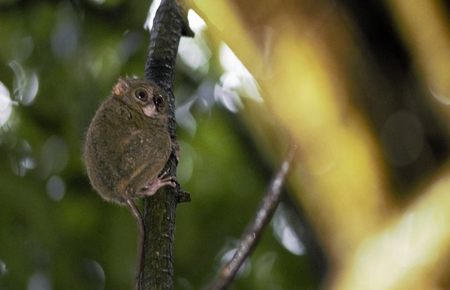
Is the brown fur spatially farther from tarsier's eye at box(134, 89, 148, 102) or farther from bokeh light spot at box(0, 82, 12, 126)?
bokeh light spot at box(0, 82, 12, 126)

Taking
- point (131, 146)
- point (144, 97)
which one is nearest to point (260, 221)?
point (131, 146)

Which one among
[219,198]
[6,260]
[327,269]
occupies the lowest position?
[6,260]

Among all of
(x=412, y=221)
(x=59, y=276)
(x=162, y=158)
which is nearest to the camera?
(x=412, y=221)

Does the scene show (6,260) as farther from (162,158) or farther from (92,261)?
(162,158)

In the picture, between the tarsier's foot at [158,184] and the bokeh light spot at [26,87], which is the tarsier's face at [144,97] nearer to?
the tarsier's foot at [158,184]

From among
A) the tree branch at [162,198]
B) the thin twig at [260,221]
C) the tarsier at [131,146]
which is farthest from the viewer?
the tarsier at [131,146]

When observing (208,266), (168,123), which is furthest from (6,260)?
(168,123)

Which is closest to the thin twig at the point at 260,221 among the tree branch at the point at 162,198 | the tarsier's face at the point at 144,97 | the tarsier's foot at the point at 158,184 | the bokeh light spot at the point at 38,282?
the tree branch at the point at 162,198
